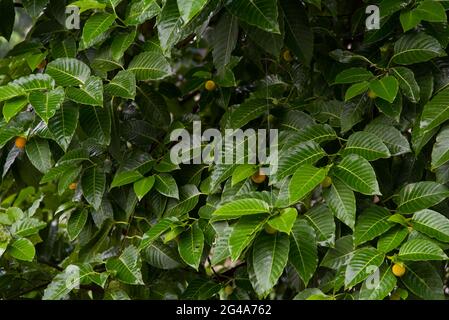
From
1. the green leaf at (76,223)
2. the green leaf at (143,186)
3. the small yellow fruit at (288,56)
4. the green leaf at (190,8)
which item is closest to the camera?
the green leaf at (190,8)

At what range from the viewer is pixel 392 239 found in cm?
128

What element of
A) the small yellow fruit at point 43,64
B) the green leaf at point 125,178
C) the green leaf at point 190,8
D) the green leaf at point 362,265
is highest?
the green leaf at point 190,8

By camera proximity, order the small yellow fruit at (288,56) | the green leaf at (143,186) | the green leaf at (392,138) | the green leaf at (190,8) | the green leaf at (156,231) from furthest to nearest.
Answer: the small yellow fruit at (288,56)
the green leaf at (143,186)
the green leaf at (156,231)
the green leaf at (392,138)
the green leaf at (190,8)

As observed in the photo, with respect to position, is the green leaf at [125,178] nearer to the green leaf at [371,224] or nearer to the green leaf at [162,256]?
the green leaf at [162,256]

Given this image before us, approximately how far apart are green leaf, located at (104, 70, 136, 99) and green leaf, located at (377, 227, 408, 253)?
25.5 inches

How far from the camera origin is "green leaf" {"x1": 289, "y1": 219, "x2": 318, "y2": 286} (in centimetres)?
130

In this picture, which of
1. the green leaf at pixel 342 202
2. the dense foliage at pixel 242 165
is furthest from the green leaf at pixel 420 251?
the green leaf at pixel 342 202

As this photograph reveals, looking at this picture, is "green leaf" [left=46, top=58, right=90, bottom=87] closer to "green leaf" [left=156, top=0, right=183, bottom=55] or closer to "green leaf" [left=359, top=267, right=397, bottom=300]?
"green leaf" [left=156, top=0, right=183, bottom=55]

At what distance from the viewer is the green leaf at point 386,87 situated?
136 centimetres

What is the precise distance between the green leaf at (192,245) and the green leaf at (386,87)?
531mm

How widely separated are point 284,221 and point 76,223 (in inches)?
28.8

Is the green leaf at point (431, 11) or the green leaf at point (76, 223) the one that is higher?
the green leaf at point (431, 11)

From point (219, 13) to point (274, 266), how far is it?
0.67m

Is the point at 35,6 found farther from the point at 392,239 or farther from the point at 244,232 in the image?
the point at 392,239
